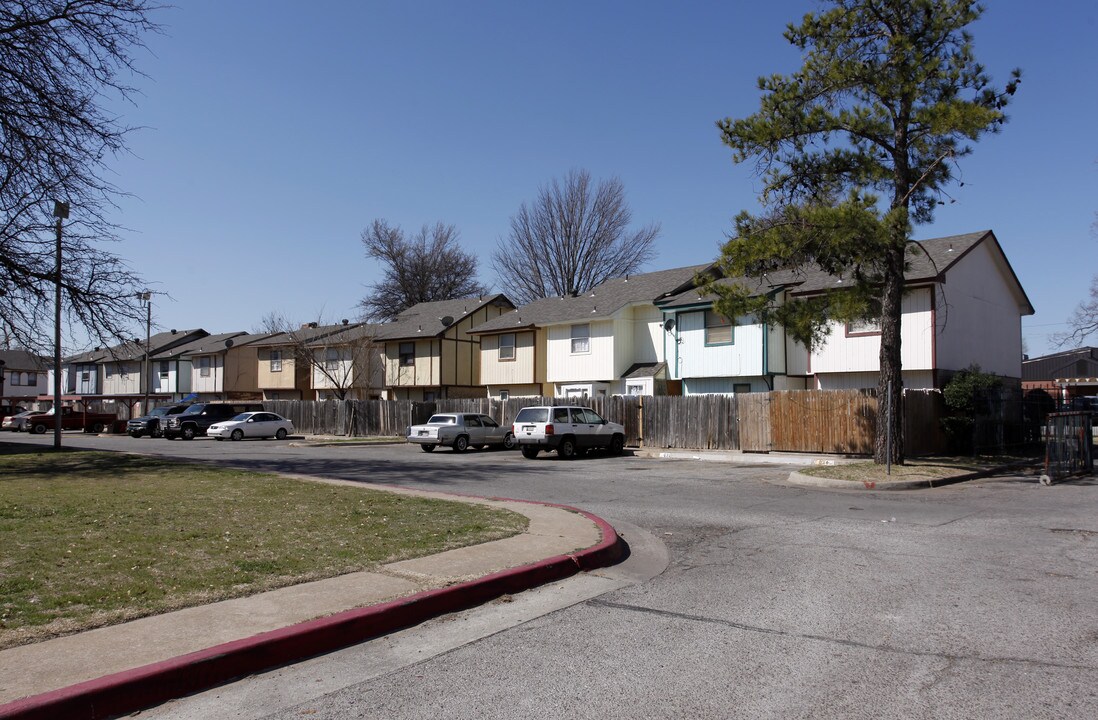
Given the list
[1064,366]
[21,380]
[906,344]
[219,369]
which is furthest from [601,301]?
[21,380]

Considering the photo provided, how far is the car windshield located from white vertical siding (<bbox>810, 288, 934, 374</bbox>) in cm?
981

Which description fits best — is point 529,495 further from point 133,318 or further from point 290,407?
point 290,407

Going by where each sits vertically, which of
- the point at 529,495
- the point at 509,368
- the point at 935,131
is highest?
the point at 935,131

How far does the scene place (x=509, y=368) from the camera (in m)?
42.9

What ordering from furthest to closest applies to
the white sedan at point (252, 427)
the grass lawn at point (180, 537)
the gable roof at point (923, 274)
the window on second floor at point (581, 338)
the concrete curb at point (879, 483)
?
the white sedan at point (252, 427) → the window on second floor at point (581, 338) → the gable roof at point (923, 274) → the concrete curb at point (879, 483) → the grass lawn at point (180, 537)

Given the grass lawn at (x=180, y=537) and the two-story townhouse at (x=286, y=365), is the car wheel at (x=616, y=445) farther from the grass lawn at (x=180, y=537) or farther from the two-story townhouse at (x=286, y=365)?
the two-story townhouse at (x=286, y=365)

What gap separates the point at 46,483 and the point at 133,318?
6068mm

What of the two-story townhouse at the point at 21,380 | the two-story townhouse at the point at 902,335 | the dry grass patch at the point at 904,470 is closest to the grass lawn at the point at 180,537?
the dry grass patch at the point at 904,470

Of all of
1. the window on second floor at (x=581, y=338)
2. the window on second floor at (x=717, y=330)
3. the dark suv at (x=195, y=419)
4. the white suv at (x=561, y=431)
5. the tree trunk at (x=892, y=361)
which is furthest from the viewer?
the dark suv at (x=195, y=419)

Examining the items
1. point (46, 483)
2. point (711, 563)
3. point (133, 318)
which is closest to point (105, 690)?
point (711, 563)

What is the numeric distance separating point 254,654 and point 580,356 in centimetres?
3368

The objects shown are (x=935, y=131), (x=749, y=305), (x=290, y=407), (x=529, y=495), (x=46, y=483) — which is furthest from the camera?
(x=290, y=407)

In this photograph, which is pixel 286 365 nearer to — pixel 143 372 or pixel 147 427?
pixel 147 427

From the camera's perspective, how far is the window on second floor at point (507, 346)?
42.8 metres
